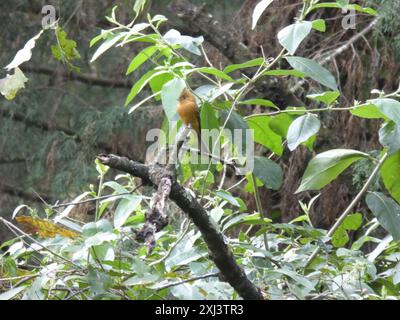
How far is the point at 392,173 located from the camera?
55.5 inches

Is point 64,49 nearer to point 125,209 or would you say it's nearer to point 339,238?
point 125,209

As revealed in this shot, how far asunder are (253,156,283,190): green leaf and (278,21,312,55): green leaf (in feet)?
0.85

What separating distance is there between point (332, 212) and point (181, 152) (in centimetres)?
153

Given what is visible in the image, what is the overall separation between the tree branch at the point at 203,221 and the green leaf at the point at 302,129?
23 centimetres

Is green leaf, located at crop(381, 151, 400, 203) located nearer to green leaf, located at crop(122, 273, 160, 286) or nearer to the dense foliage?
the dense foliage

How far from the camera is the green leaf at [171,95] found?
Answer: 1.20 meters

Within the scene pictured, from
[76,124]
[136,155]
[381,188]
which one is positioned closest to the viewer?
[381,188]

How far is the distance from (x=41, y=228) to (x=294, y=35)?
52 centimetres

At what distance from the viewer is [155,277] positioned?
45.4 inches

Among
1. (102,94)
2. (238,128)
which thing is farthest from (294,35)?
(102,94)

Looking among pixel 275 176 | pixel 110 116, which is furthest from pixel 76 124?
pixel 275 176

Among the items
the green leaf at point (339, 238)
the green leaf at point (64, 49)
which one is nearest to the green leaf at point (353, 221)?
the green leaf at point (339, 238)

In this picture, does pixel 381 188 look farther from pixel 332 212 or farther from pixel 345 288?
pixel 345 288

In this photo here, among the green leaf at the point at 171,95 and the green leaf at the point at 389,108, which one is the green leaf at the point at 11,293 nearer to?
the green leaf at the point at 171,95
